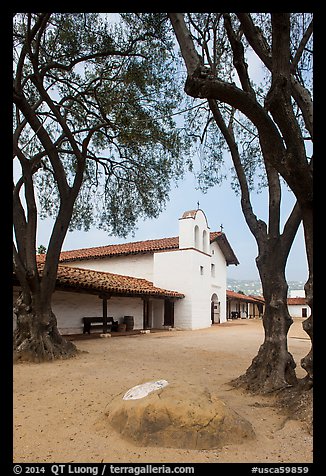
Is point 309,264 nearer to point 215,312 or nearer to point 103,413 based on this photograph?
point 103,413

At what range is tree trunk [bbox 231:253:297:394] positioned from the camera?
5449 mm

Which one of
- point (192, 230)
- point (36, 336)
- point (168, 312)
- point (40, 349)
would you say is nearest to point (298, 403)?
point (40, 349)

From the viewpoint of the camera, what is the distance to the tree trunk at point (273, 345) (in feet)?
17.9

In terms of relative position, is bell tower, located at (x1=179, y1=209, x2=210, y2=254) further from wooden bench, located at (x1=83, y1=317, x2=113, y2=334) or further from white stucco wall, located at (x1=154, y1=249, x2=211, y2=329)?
wooden bench, located at (x1=83, y1=317, x2=113, y2=334)

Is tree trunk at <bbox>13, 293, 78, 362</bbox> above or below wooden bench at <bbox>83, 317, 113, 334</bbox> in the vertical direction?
above

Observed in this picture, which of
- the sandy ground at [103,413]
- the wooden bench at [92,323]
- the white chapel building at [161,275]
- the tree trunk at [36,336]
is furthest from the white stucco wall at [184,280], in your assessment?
the tree trunk at [36,336]

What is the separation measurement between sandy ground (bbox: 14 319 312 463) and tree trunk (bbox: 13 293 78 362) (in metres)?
0.39

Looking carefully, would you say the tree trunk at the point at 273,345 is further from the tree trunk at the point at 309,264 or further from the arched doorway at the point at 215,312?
the arched doorway at the point at 215,312

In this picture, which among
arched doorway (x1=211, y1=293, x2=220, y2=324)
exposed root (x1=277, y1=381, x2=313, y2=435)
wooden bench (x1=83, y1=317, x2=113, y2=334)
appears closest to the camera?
exposed root (x1=277, y1=381, x2=313, y2=435)

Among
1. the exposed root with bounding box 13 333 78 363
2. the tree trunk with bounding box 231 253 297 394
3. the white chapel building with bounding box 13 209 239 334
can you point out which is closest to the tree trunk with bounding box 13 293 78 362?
the exposed root with bounding box 13 333 78 363

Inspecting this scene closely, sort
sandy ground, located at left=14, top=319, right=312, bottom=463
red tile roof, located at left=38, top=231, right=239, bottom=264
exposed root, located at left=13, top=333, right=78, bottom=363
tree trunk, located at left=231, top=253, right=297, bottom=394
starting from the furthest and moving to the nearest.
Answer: red tile roof, located at left=38, top=231, right=239, bottom=264 < exposed root, located at left=13, top=333, right=78, bottom=363 < tree trunk, located at left=231, top=253, right=297, bottom=394 < sandy ground, located at left=14, top=319, right=312, bottom=463

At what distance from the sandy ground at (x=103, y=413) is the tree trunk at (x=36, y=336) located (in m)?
0.39

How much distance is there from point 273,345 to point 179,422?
280 cm
